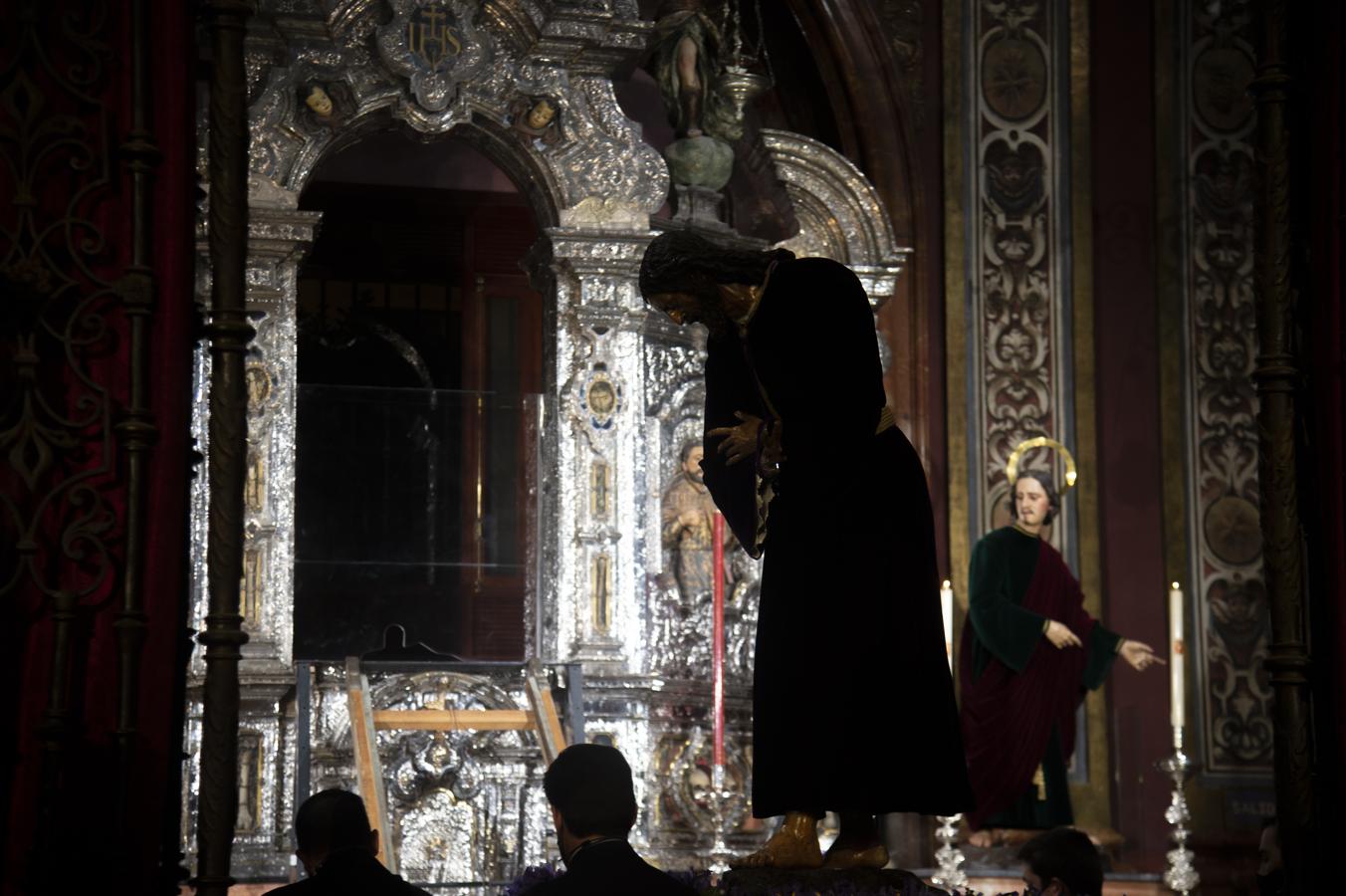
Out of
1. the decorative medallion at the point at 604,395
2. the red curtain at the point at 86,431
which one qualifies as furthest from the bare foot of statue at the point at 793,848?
the decorative medallion at the point at 604,395

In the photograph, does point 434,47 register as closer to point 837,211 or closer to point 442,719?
point 837,211

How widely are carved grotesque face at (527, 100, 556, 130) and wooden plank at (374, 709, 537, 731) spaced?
2309 mm

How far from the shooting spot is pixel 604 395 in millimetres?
7738

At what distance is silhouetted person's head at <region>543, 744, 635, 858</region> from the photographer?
3.40 metres

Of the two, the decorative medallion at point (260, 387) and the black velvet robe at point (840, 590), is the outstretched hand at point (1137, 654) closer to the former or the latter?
the decorative medallion at point (260, 387)

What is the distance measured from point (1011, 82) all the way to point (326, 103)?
11.2ft

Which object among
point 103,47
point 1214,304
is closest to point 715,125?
point 1214,304

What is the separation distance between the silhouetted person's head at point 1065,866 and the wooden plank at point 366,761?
7.45ft

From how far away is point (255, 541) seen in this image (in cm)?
728

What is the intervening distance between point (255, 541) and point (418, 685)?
31.3 inches

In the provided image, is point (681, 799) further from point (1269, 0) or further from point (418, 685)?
point (1269, 0)

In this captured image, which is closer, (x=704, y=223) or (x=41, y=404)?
(x=41, y=404)

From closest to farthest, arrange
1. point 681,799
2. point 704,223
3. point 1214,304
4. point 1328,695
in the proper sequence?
1. point 1328,695
2. point 681,799
3. point 704,223
4. point 1214,304

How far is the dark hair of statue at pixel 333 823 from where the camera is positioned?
12.6 ft
